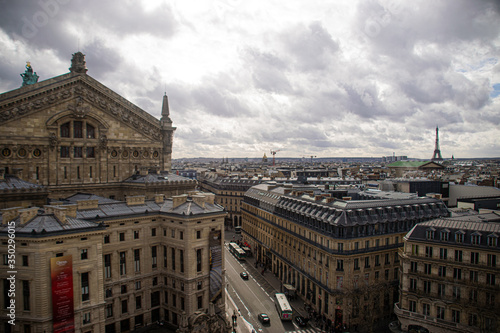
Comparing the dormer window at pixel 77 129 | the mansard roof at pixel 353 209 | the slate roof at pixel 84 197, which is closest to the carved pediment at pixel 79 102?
the dormer window at pixel 77 129

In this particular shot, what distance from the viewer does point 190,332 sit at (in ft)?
127

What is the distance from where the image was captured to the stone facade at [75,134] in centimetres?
5903

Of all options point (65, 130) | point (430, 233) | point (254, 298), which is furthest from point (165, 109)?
point (430, 233)

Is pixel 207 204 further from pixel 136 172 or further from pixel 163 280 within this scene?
pixel 136 172

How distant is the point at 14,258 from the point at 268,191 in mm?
63703

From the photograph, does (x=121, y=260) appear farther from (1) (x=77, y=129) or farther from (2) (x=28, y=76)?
(2) (x=28, y=76)

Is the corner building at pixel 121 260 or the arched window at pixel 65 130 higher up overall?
the arched window at pixel 65 130

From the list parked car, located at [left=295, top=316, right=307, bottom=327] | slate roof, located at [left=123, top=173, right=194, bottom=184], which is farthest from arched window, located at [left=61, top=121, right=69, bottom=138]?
parked car, located at [left=295, top=316, right=307, bottom=327]

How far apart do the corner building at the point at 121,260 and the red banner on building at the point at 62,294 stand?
0.39 m

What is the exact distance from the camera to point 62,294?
144 feet

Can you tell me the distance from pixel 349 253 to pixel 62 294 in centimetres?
4302

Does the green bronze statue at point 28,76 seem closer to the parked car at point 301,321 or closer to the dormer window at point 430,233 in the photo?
the parked car at point 301,321

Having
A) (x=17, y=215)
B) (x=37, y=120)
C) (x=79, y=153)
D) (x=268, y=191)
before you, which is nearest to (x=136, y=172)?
(x=79, y=153)

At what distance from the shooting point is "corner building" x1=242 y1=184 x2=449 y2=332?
5978 cm
